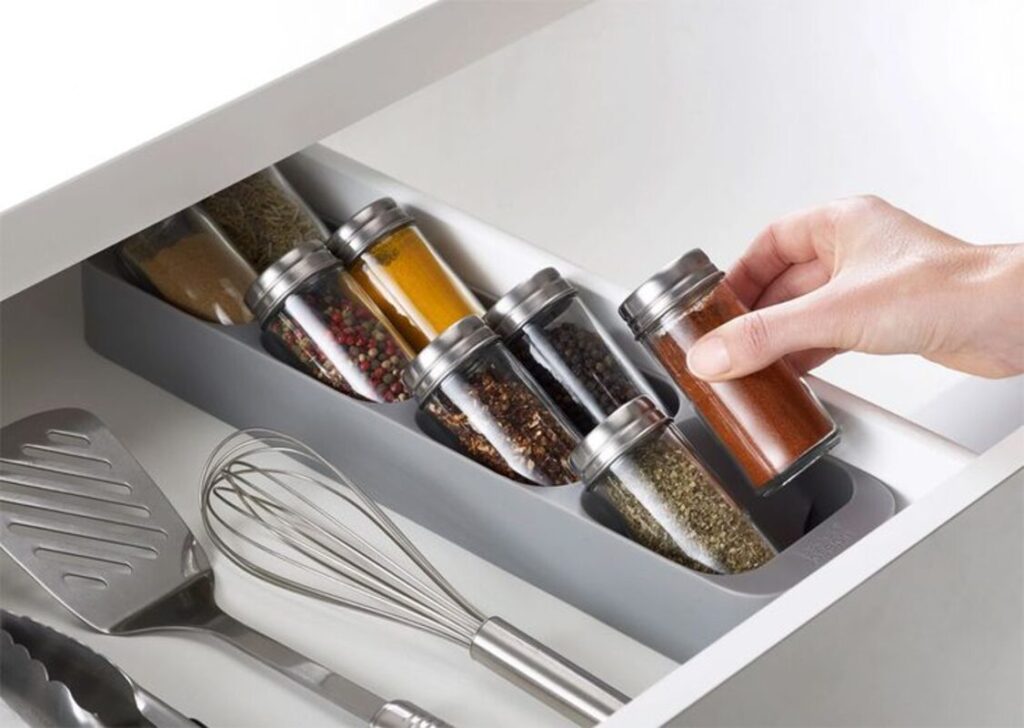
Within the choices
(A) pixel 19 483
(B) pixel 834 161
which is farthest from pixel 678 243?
(A) pixel 19 483

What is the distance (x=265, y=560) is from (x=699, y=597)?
8.3 inches

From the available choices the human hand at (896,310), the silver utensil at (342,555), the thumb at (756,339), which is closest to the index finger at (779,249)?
the human hand at (896,310)

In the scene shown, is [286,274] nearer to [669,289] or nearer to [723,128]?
[669,289]

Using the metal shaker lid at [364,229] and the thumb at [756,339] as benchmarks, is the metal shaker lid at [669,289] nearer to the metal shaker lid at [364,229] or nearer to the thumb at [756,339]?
the thumb at [756,339]

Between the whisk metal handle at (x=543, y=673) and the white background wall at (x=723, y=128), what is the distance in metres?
0.61

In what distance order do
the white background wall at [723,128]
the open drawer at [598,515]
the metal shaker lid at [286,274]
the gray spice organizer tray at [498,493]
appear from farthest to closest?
1. the white background wall at [723,128]
2. the metal shaker lid at [286,274]
3. the gray spice organizer tray at [498,493]
4. the open drawer at [598,515]

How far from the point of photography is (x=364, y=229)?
891 millimetres

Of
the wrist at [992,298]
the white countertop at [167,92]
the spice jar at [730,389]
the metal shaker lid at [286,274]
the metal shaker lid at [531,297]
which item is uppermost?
the white countertop at [167,92]

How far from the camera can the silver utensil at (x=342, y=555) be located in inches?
28.6

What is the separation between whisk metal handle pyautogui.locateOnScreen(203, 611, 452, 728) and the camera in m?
0.70

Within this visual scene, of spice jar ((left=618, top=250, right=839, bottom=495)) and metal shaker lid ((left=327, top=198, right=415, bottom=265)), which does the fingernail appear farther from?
metal shaker lid ((left=327, top=198, right=415, bottom=265))

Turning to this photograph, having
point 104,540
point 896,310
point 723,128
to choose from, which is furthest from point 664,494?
point 723,128

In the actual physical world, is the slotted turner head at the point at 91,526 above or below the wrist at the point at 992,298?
above

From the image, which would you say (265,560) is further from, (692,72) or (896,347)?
(692,72)
